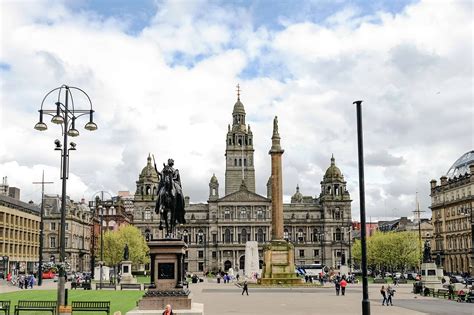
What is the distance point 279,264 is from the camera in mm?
61156

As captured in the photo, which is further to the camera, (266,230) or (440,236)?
(266,230)

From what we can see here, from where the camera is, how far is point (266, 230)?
146375mm

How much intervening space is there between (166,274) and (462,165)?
9213 centimetres

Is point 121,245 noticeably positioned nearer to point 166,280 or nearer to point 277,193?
point 277,193

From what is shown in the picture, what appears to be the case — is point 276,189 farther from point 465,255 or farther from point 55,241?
point 55,241

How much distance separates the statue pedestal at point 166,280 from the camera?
2314 cm

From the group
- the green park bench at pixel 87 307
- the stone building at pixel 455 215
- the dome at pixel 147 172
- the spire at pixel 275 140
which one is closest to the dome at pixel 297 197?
the dome at pixel 147 172

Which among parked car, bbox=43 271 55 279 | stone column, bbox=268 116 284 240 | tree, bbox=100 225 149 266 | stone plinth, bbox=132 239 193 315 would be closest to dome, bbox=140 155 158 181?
tree, bbox=100 225 149 266

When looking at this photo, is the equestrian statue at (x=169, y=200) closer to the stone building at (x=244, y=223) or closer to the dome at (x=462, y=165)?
the dome at (x=462, y=165)

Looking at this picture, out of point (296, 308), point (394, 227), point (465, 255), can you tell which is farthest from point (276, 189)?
point (394, 227)

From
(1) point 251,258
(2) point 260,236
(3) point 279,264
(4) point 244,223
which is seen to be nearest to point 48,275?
(1) point 251,258

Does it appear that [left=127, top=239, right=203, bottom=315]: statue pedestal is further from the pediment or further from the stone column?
the pediment

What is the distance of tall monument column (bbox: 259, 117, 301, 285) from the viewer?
199ft

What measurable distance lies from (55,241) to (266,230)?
168 ft
